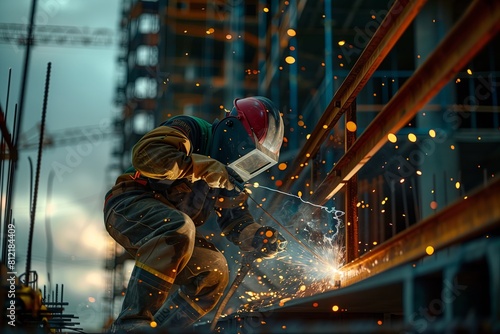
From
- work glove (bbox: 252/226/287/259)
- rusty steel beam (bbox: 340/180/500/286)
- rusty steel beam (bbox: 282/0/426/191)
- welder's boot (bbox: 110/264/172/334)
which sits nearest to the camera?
rusty steel beam (bbox: 340/180/500/286)

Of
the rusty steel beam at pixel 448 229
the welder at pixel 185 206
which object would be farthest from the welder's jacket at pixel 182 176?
the rusty steel beam at pixel 448 229

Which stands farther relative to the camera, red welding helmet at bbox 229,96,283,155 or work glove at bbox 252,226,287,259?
work glove at bbox 252,226,287,259

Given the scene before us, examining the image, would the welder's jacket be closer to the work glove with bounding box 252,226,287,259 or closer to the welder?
the welder

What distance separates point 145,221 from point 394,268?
4.97 ft

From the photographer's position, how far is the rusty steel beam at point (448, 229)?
6.91 feet

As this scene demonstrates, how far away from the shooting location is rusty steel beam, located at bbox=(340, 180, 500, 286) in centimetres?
211

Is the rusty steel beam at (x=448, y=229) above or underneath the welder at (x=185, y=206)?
underneath

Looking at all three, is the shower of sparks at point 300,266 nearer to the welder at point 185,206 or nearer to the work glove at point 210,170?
the welder at point 185,206

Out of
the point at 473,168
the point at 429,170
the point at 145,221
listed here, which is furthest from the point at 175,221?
the point at 473,168

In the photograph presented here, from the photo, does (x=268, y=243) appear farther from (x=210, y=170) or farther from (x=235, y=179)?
(x=210, y=170)

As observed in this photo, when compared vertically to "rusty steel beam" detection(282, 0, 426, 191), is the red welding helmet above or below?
below

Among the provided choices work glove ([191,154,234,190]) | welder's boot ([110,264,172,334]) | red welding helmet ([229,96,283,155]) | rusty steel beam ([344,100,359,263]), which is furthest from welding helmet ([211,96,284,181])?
welder's boot ([110,264,172,334])

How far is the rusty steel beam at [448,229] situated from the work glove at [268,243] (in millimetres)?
1144

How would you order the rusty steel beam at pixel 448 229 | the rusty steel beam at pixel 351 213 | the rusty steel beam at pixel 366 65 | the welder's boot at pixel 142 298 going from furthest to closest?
the rusty steel beam at pixel 351 213
the welder's boot at pixel 142 298
the rusty steel beam at pixel 366 65
the rusty steel beam at pixel 448 229
